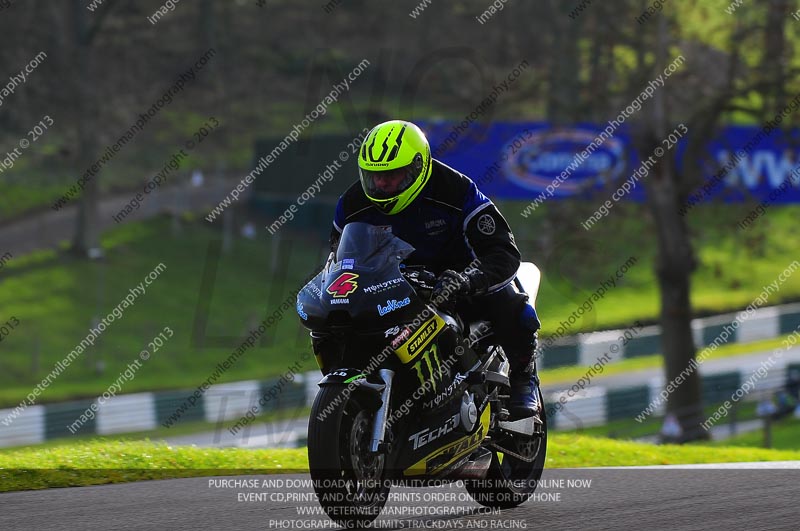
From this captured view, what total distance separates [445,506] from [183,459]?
124 inches

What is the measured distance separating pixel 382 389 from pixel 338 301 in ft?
1.61

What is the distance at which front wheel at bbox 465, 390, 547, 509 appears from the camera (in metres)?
7.49

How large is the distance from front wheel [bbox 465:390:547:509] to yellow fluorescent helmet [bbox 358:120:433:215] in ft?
5.38

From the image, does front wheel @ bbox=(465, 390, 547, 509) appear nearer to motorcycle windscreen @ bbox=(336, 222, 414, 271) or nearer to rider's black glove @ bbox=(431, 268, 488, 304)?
rider's black glove @ bbox=(431, 268, 488, 304)

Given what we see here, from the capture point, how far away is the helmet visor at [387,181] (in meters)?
6.71

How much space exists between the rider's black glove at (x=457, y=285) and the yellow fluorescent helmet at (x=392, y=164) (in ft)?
1.64

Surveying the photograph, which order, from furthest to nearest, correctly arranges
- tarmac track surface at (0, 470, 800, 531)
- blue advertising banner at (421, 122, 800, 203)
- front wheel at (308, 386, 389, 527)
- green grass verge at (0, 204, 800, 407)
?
green grass verge at (0, 204, 800, 407), blue advertising banner at (421, 122, 800, 203), tarmac track surface at (0, 470, 800, 531), front wheel at (308, 386, 389, 527)

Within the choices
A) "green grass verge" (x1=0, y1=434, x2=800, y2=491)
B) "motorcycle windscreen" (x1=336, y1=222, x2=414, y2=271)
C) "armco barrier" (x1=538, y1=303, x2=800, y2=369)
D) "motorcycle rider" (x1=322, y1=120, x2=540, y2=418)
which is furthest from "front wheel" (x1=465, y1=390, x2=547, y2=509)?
"armco barrier" (x1=538, y1=303, x2=800, y2=369)

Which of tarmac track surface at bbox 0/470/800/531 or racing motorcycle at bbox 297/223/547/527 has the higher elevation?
racing motorcycle at bbox 297/223/547/527

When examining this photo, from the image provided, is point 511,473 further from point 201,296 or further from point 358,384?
point 201,296

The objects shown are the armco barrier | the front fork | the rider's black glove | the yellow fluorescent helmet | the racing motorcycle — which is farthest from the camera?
the armco barrier

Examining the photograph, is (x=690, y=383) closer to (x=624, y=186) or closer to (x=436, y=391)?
(x=624, y=186)

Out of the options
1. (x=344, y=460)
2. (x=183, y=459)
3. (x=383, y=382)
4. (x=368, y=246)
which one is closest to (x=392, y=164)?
(x=368, y=246)

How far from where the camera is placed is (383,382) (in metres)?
6.29
